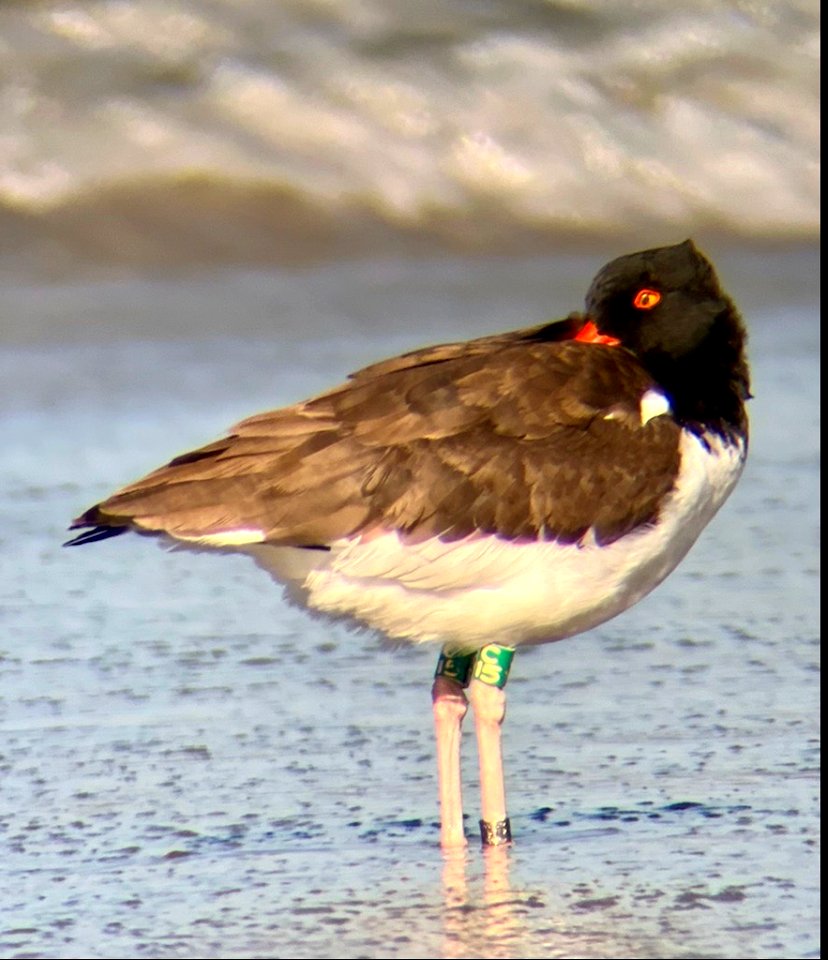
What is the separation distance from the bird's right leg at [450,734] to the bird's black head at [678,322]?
728 millimetres

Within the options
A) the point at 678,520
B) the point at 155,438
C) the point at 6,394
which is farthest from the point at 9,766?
the point at 6,394

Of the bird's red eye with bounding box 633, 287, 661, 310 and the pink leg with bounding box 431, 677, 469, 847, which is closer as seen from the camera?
the pink leg with bounding box 431, 677, 469, 847

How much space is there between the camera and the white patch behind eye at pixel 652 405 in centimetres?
416

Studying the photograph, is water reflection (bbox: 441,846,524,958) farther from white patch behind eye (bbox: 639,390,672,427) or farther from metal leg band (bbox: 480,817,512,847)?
white patch behind eye (bbox: 639,390,672,427)

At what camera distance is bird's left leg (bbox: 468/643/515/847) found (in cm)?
402

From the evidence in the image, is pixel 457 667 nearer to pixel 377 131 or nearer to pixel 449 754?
pixel 449 754

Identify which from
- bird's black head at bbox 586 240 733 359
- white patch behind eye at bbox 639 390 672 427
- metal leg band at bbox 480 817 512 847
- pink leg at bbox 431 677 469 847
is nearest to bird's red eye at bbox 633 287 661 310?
bird's black head at bbox 586 240 733 359

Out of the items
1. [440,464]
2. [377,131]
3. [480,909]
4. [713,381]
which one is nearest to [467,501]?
[440,464]

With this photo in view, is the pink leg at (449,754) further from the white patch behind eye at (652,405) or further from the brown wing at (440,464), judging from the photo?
the white patch behind eye at (652,405)

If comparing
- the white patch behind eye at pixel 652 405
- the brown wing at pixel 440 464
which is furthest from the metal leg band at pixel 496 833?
the white patch behind eye at pixel 652 405

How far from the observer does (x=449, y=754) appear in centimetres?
412

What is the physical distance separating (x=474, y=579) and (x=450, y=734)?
1.14ft

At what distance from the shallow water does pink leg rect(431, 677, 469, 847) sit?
0.05m

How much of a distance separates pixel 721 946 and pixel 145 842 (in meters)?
1.13
